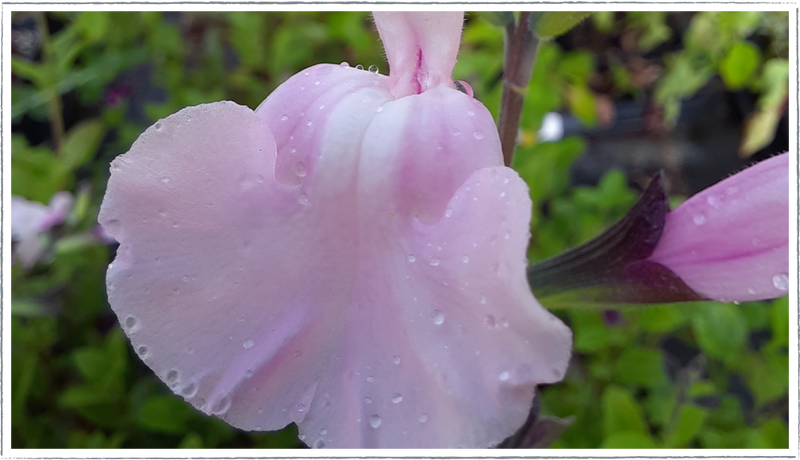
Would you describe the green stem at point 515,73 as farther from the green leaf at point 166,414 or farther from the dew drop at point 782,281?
the green leaf at point 166,414

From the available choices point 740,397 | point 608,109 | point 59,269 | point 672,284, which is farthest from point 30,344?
point 608,109

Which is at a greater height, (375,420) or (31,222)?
(375,420)

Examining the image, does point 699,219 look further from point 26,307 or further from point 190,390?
point 26,307

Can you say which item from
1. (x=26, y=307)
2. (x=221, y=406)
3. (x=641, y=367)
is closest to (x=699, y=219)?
(x=221, y=406)

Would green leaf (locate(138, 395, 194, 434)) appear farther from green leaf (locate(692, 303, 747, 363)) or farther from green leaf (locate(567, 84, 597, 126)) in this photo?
green leaf (locate(567, 84, 597, 126))

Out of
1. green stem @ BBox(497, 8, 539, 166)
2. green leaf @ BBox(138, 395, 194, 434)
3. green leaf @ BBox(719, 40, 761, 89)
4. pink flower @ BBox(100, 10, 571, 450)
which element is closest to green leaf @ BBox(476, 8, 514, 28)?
green stem @ BBox(497, 8, 539, 166)

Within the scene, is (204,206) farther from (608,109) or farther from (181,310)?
(608,109)
